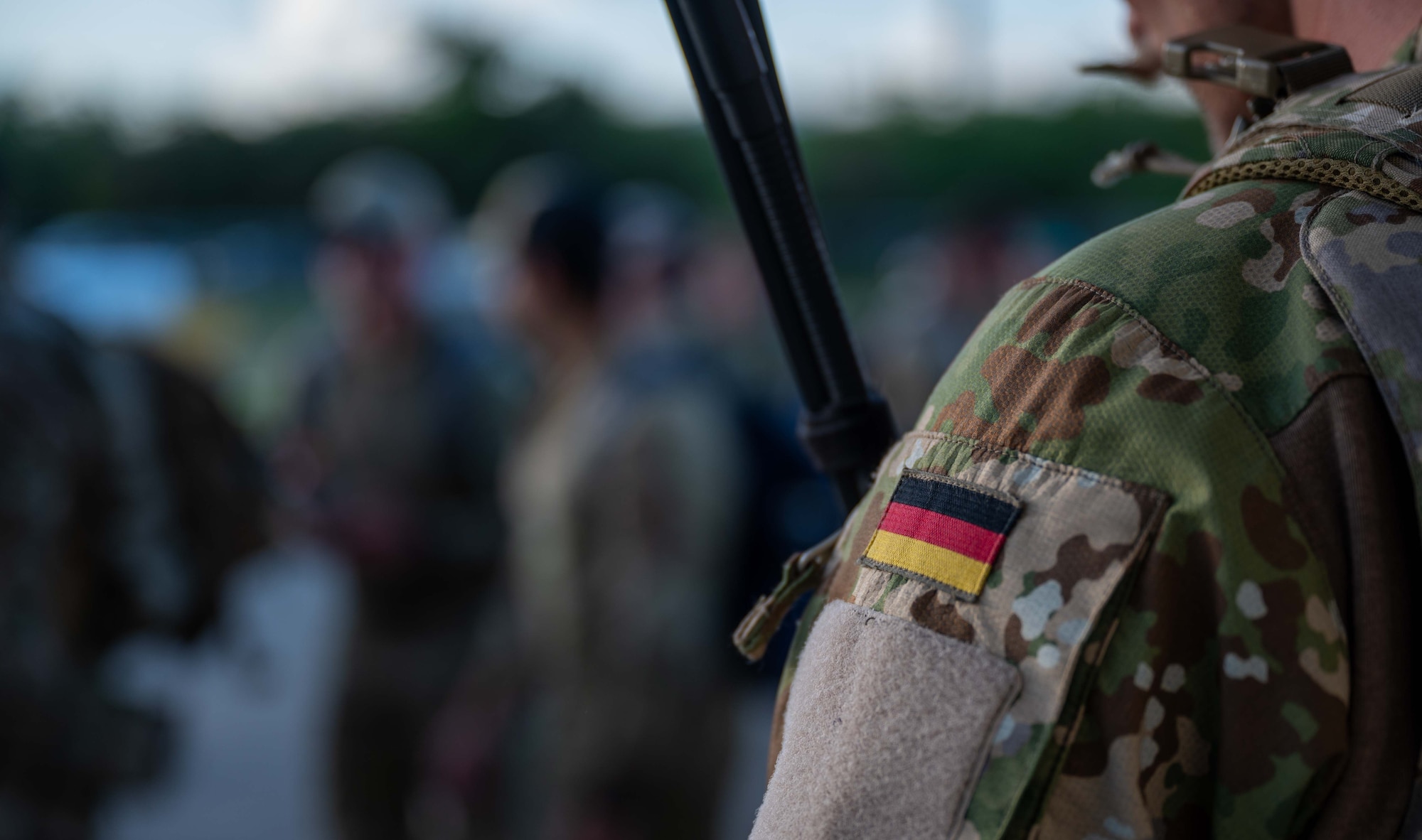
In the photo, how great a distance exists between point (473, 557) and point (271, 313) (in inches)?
226

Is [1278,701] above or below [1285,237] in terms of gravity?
below

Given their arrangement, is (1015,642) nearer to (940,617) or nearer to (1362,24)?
(940,617)

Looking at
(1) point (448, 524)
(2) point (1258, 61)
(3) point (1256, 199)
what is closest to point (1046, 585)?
(3) point (1256, 199)

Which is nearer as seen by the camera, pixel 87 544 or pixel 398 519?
pixel 87 544

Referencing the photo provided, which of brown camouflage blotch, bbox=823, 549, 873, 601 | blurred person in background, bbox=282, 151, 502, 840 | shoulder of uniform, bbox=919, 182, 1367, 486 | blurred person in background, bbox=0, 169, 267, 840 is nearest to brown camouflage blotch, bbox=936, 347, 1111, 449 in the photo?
shoulder of uniform, bbox=919, 182, 1367, 486

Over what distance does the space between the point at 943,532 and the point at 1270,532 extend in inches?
6.1

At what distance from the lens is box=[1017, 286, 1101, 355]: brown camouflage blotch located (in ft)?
2.02

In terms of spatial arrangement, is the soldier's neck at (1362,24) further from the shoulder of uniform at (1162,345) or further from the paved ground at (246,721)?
the paved ground at (246,721)

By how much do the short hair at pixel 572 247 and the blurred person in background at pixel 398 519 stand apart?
0.57m

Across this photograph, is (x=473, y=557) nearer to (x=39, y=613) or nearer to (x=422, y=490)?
(x=422, y=490)

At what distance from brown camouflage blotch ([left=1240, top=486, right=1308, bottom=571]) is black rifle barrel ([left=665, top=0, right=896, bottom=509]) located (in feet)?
1.32

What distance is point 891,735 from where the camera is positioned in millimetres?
577

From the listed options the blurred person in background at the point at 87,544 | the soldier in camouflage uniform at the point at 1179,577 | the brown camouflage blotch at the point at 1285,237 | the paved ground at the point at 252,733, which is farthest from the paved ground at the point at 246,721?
the brown camouflage blotch at the point at 1285,237

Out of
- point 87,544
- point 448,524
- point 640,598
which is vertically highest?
point 87,544
